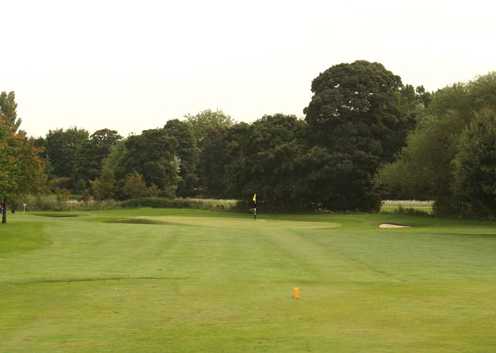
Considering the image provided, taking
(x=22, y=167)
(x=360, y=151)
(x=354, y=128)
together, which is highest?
(x=354, y=128)

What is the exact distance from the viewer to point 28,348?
9.74m

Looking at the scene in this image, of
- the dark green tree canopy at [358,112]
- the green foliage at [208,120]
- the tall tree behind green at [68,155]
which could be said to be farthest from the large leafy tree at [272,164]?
the green foliage at [208,120]

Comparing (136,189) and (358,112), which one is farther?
(136,189)

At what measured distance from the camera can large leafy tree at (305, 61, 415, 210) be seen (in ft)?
225

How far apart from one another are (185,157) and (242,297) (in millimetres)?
108229

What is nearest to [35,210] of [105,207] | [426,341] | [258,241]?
[105,207]

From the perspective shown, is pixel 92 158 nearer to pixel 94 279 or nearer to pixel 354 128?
pixel 354 128

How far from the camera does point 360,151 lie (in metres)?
67.8

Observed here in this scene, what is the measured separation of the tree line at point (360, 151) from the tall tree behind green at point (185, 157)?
15.8 m

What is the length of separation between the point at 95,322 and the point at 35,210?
73.4 meters

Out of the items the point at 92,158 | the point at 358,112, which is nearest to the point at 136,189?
the point at 358,112

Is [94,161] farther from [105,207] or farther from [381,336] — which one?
[381,336]

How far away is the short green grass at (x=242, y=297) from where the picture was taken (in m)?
10.2

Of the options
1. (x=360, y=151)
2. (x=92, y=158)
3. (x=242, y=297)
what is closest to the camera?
(x=242, y=297)
